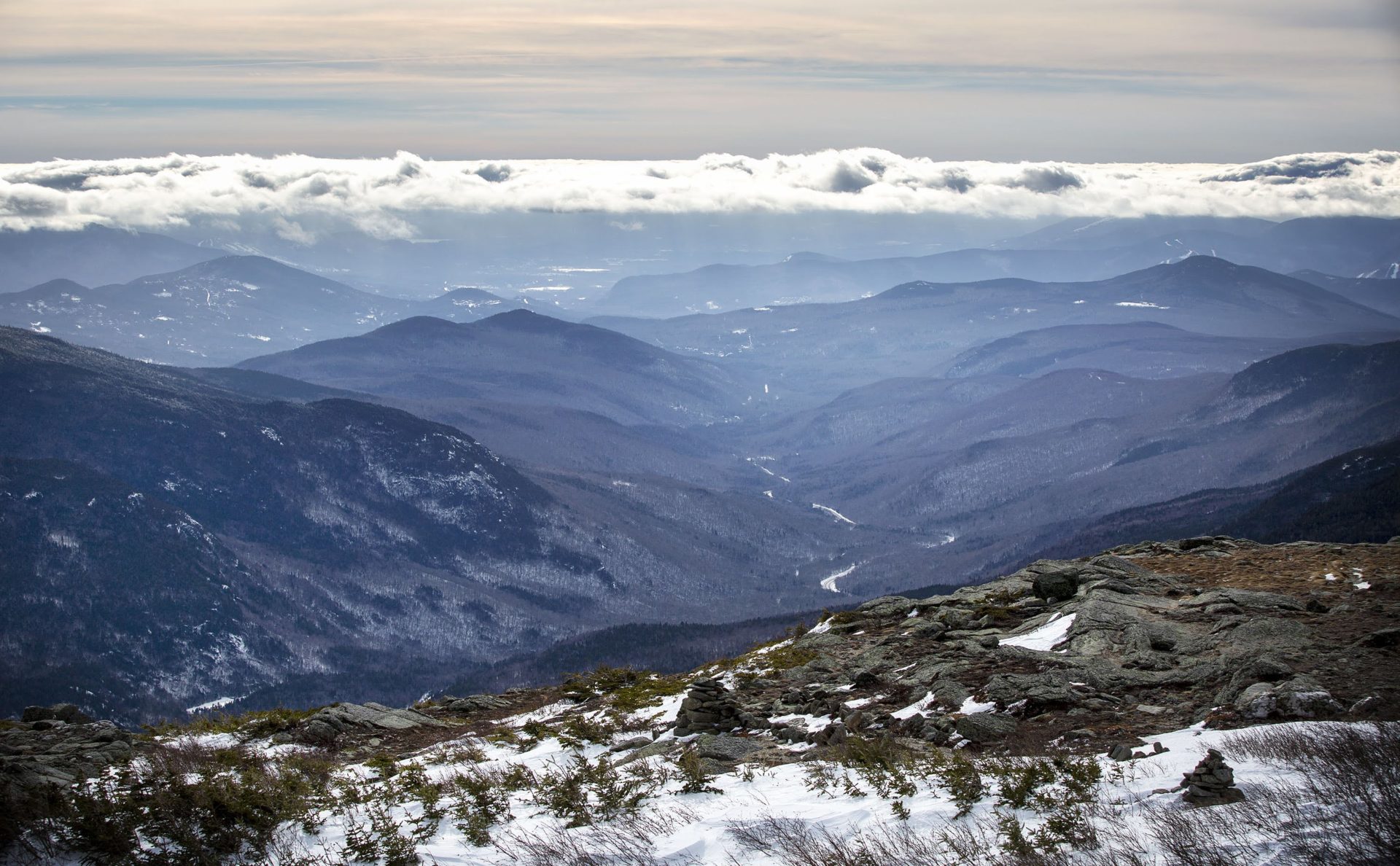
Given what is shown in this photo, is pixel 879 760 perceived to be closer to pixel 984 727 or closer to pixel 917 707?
pixel 984 727

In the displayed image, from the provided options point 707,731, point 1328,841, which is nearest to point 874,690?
point 707,731

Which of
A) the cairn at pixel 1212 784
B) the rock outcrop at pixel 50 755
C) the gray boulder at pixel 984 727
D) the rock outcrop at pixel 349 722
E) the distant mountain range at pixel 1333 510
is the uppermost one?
the cairn at pixel 1212 784

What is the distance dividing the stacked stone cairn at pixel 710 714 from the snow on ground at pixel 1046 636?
717cm

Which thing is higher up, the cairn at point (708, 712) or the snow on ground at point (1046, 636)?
the snow on ground at point (1046, 636)

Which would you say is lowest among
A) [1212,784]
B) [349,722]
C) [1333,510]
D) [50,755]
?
[1333,510]

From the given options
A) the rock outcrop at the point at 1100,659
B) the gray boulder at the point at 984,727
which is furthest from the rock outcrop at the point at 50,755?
the gray boulder at the point at 984,727

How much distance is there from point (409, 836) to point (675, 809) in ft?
15.9

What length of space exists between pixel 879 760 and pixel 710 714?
6.35 meters

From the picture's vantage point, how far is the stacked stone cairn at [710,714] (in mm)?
25016

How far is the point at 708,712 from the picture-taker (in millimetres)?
25516

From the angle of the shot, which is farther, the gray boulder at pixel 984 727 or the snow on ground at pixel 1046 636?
the snow on ground at pixel 1046 636

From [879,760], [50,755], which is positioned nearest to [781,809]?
[879,760]

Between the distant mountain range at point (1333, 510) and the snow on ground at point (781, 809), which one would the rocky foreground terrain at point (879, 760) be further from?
the distant mountain range at point (1333, 510)

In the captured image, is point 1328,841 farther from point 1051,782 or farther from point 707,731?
point 707,731
